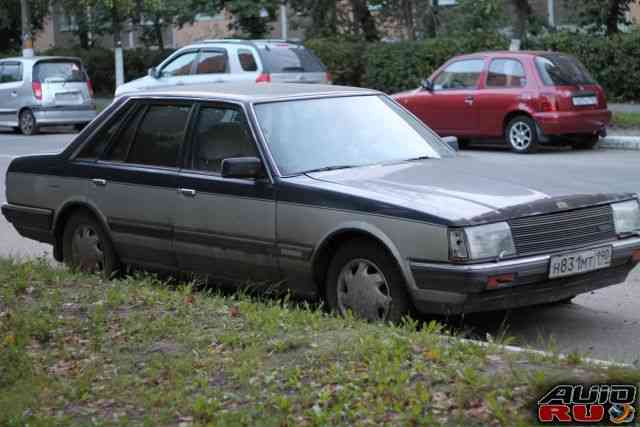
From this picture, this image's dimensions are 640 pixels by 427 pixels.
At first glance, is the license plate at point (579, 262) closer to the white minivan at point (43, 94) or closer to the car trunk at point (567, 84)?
the car trunk at point (567, 84)

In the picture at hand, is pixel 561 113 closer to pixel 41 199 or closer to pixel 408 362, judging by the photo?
pixel 41 199

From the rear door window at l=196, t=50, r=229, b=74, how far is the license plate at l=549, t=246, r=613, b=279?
15.9 m

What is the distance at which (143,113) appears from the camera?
8.64 meters

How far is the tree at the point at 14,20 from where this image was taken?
38084 mm

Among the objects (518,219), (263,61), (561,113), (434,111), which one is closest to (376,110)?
(518,219)

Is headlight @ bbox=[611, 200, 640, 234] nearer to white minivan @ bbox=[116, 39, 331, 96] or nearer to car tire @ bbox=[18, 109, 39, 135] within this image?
white minivan @ bbox=[116, 39, 331, 96]

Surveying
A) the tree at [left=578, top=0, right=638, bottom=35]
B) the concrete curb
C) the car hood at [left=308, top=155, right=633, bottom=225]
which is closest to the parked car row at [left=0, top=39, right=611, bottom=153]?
the concrete curb

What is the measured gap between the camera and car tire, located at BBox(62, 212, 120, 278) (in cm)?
871

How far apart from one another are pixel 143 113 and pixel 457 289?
125 inches

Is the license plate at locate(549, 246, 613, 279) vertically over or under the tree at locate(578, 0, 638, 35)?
under

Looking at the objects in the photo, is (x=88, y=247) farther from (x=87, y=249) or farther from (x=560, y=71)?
(x=560, y=71)

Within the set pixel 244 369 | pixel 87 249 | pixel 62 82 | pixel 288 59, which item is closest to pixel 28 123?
pixel 62 82

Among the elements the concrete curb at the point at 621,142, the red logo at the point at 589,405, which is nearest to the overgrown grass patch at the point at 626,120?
the concrete curb at the point at 621,142

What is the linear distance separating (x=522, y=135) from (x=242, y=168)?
12288 millimetres
